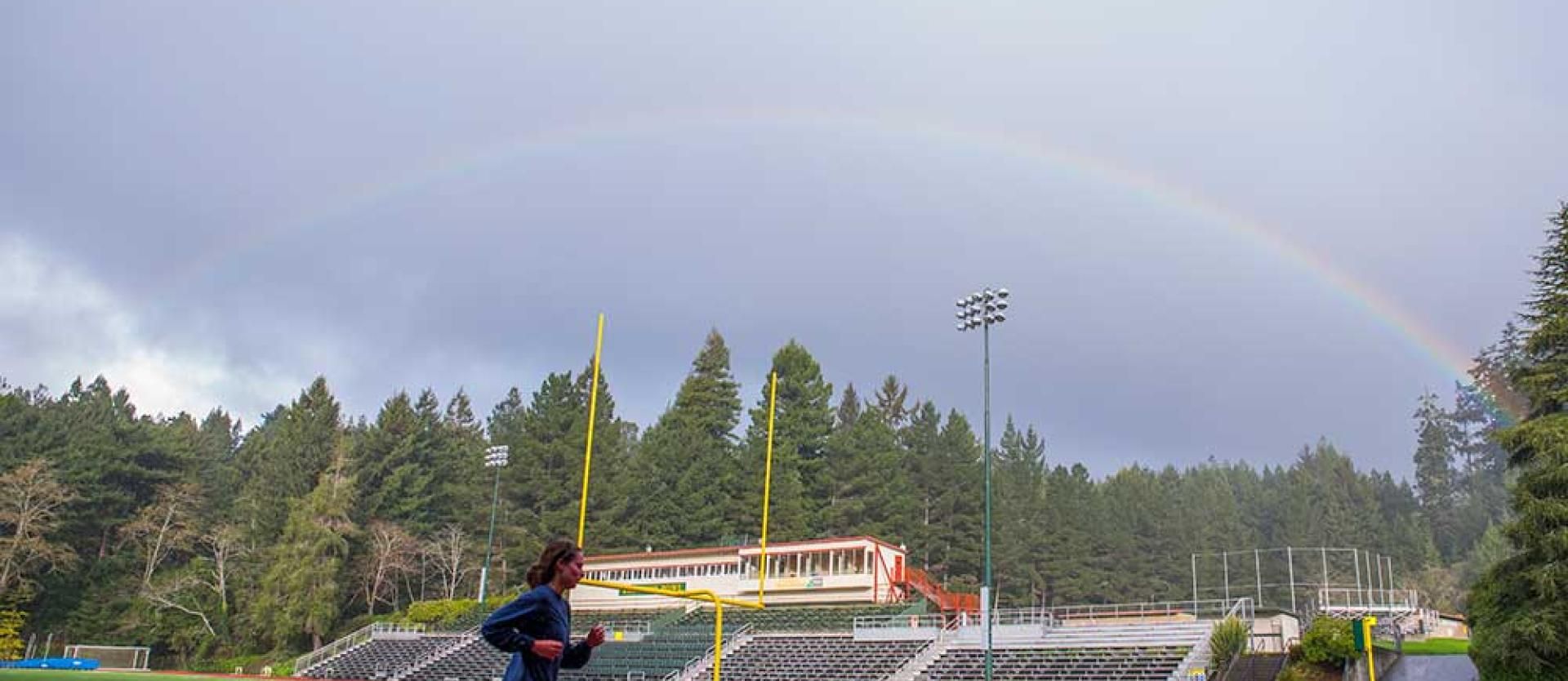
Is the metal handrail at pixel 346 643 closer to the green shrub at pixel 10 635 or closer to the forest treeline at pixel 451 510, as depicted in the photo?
the forest treeline at pixel 451 510

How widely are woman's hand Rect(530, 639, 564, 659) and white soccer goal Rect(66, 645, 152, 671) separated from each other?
55.7 meters

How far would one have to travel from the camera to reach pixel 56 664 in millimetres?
45000

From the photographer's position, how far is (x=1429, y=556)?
262 feet

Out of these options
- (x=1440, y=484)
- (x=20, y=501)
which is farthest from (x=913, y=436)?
(x=1440, y=484)

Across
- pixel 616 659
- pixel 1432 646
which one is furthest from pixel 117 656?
pixel 1432 646

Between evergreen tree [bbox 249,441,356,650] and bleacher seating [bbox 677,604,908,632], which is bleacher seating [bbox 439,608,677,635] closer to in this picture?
bleacher seating [bbox 677,604,908,632]

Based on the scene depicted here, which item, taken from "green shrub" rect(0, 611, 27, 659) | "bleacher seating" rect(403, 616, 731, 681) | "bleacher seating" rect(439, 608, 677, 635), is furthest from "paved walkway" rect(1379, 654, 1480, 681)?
"green shrub" rect(0, 611, 27, 659)

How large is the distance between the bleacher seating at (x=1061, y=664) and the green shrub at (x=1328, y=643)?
3.33 meters

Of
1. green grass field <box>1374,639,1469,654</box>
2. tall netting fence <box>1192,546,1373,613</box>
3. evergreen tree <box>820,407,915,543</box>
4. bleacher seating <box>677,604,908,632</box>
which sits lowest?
bleacher seating <box>677,604,908,632</box>

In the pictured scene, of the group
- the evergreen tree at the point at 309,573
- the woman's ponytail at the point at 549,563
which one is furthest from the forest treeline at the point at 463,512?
the woman's ponytail at the point at 549,563

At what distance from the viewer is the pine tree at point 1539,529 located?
61.0ft

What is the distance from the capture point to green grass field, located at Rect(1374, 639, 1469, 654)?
27.9 metres

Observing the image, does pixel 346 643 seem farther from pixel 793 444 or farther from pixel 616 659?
pixel 793 444

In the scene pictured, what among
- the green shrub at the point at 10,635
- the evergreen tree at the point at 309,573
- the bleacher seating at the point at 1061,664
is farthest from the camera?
the evergreen tree at the point at 309,573
